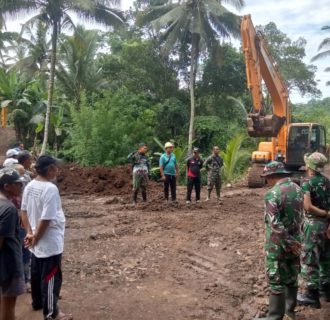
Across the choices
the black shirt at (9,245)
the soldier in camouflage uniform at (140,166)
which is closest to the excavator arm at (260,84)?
the soldier in camouflage uniform at (140,166)

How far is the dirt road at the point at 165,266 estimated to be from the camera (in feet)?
16.0

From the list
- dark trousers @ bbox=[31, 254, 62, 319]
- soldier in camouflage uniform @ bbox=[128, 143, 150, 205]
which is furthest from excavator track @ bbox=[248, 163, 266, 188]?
dark trousers @ bbox=[31, 254, 62, 319]

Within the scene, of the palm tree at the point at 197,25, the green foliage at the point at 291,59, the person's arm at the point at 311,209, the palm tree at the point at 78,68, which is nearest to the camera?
the person's arm at the point at 311,209

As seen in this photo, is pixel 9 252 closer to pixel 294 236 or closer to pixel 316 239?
pixel 294 236

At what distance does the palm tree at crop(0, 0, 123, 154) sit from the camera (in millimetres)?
16609

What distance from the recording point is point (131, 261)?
6609mm

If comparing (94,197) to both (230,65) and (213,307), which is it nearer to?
(213,307)

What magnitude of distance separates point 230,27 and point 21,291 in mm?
21845

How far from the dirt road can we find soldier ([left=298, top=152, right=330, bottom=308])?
29cm

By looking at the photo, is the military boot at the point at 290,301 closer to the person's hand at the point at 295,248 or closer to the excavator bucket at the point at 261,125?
the person's hand at the point at 295,248

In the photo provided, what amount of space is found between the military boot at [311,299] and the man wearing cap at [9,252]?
2.94m

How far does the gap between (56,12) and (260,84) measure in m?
8.52

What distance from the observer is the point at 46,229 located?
4.16 meters

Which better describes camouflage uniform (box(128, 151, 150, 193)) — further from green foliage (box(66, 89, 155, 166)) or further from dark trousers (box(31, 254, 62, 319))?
green foliage (box(66, 89, 155, 166))
